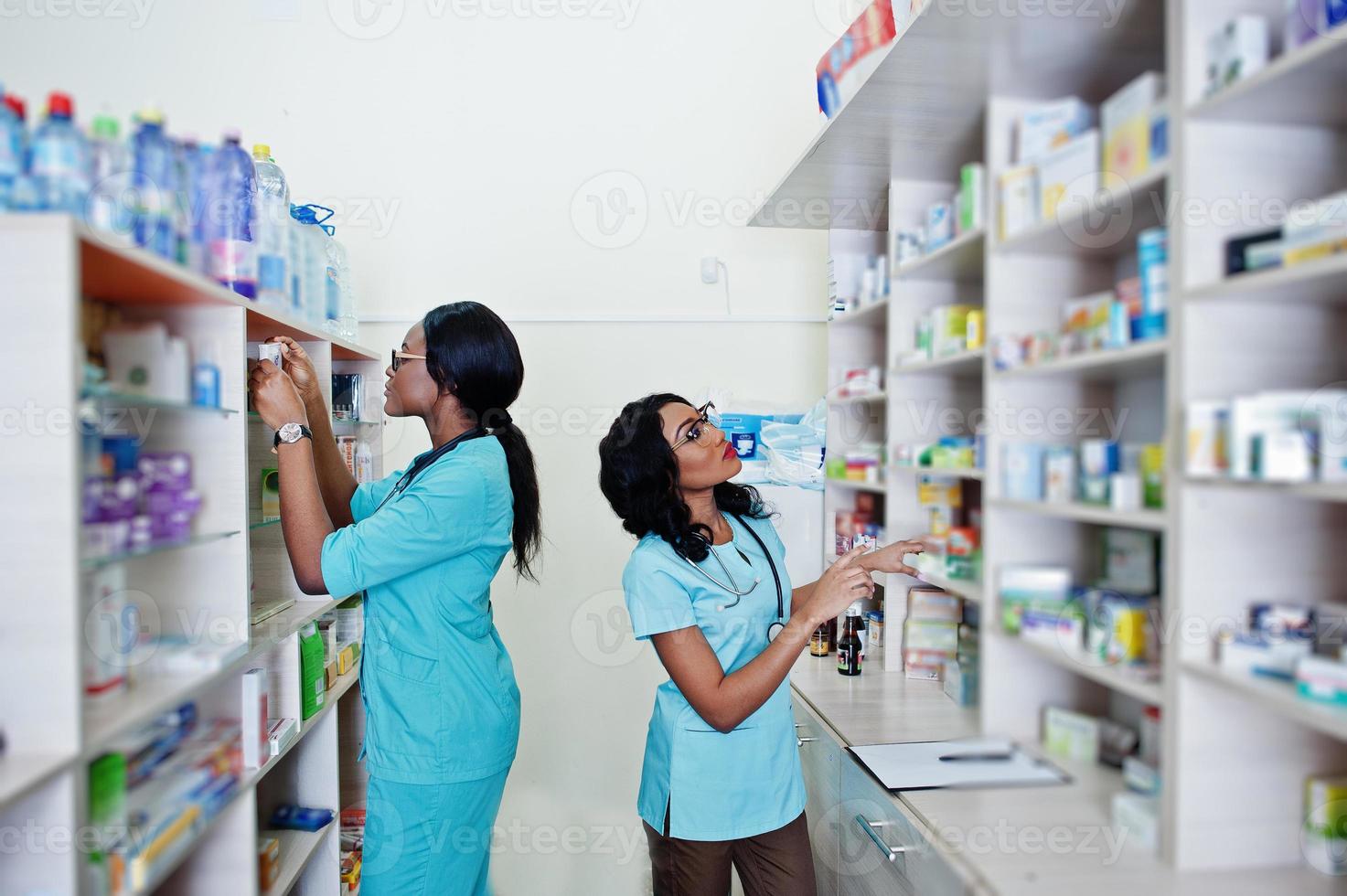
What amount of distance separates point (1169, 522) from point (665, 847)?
4.64 feet

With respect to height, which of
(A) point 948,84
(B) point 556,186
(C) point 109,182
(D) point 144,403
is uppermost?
(B) point 556,186

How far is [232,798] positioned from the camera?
1658 mm

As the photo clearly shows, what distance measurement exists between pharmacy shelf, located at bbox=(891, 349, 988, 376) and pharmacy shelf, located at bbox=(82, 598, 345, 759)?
1201mm

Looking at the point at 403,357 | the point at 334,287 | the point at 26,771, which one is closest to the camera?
the point at 26,771

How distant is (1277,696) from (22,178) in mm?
1624

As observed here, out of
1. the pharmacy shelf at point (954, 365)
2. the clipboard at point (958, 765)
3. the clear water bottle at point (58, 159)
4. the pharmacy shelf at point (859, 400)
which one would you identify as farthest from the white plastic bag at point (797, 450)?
the clear water bottle at point (58, 159)

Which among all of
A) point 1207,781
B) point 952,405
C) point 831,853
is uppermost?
point 952,405

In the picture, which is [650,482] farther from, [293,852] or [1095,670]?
[293,852]

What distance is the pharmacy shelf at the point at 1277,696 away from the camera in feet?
2.74

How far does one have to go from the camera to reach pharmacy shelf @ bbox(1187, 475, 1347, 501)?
797mm

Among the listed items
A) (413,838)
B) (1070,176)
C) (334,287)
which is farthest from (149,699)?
(334,287)

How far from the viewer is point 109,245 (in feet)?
3.90

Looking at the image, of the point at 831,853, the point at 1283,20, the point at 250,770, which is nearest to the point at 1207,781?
the point at 1283,20

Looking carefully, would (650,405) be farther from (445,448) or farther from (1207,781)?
(1207,781)
